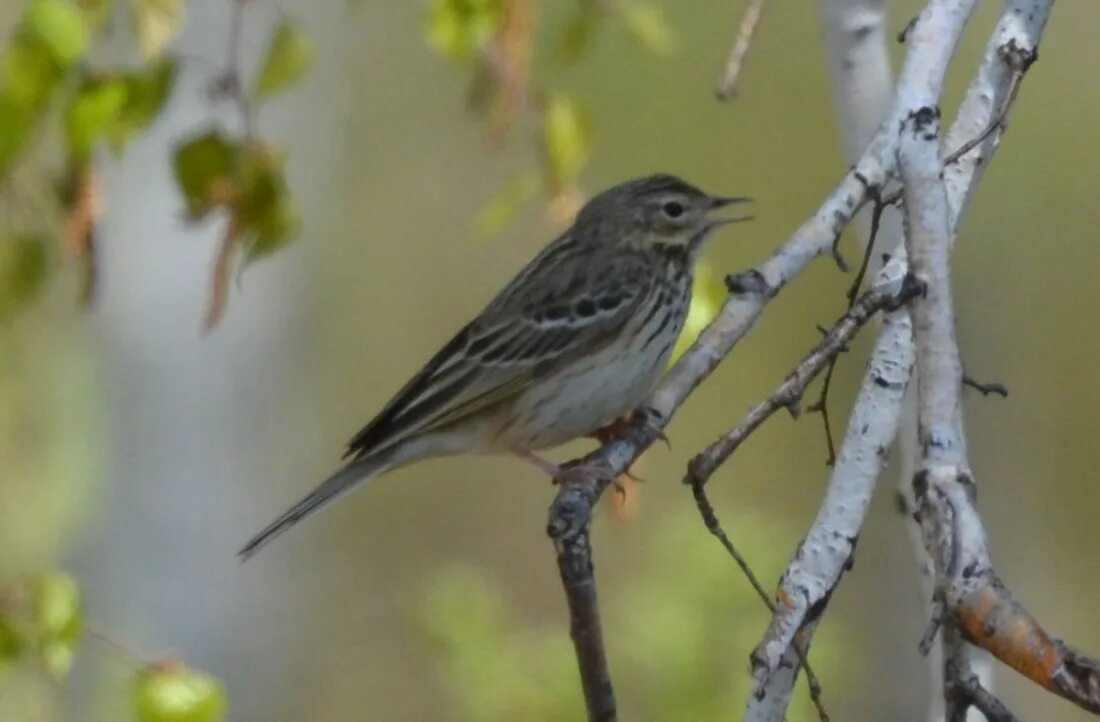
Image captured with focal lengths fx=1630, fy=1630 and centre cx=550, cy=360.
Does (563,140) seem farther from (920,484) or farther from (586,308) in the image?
(920,484)

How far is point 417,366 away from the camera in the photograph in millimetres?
9227

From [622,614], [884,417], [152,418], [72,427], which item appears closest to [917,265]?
[884,417]

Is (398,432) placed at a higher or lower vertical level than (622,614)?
lower

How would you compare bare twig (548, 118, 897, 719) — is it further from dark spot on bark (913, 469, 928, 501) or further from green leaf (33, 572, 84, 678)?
green leaf (33, 572, 84, 678)

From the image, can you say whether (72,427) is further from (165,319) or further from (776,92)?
(776,92)

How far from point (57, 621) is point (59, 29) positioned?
1146mm

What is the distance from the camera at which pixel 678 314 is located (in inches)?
161

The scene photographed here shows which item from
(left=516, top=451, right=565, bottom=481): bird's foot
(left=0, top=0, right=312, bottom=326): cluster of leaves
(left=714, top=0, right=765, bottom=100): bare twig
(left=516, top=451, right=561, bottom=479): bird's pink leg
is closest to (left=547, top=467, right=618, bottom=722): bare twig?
(left=516, top=451, right=565, bottom=481): bird's foot

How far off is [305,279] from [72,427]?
2.13 metres

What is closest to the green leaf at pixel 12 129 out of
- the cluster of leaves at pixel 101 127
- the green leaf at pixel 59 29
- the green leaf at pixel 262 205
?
the cluster of leaves at pixel 101 127

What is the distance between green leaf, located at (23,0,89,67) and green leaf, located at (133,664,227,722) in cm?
120

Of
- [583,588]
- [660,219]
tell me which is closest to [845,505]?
[583,588]

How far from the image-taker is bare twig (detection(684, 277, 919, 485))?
2.21 m

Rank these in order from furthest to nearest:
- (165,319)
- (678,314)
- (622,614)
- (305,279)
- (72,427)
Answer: (305,279)
(165,319)
(72,427)
(622,614)
(678,314)
